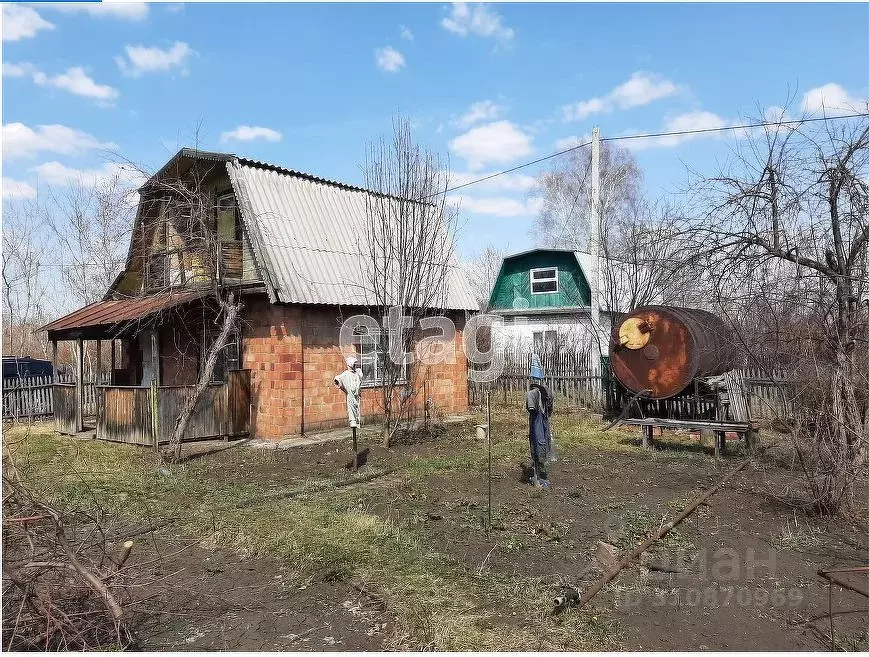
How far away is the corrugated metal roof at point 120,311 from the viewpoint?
1193 cm

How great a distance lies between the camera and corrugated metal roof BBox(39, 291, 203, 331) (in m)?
11.9

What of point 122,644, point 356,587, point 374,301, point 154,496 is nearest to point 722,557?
point 356,587

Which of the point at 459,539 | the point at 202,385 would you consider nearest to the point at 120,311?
the point at 202,385

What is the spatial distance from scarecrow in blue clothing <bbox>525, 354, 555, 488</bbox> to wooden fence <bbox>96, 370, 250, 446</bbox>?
6.64 metres

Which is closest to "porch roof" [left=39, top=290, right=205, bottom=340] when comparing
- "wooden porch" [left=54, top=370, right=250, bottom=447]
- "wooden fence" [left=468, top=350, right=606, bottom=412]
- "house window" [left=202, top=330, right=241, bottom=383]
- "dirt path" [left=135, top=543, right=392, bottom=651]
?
"house window" [left=202, top=330, right=241, bottom=383]

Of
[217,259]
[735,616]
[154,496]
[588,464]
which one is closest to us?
[735,616]

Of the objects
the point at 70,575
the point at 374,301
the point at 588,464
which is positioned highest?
the point at 374,301

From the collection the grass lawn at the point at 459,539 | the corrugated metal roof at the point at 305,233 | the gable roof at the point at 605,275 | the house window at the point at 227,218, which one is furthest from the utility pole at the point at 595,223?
the house window at the point at 227,218

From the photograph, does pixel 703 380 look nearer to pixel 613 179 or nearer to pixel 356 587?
pixel 356 587

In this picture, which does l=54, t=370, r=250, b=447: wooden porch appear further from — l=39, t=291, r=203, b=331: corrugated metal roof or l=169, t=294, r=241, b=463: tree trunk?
l=39, t=291, r=203, b=331: corrugated metal roof

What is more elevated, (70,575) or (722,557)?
(70,575)

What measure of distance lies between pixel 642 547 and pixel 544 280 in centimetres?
2091

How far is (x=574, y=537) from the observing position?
6.30m

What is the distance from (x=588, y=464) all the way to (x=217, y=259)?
819 cm
